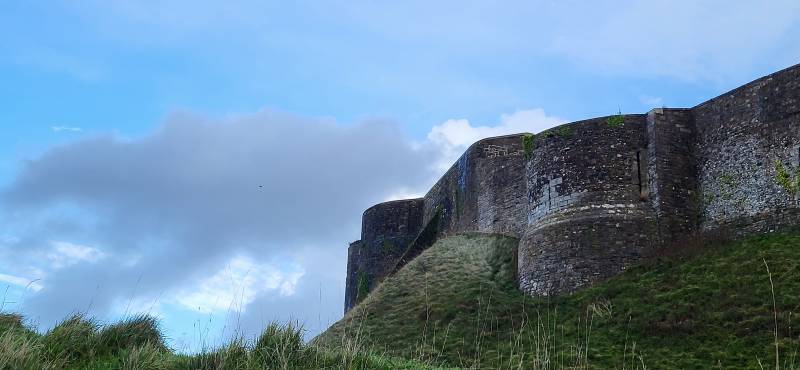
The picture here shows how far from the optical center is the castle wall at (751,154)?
2148 centimetres

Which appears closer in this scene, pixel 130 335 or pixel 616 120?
pixel 130 335

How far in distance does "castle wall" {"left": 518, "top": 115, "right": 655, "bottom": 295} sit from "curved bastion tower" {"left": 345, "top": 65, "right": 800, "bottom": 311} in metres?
0.03

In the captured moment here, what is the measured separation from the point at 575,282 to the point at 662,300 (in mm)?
3486

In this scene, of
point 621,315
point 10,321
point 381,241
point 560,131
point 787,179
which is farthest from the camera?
point 381,241

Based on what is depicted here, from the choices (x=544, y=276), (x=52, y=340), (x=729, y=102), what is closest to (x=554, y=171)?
(x=544, y=276)

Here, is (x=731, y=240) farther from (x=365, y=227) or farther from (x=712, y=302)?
(x=365, y=227)

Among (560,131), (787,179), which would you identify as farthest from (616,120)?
(787,179)

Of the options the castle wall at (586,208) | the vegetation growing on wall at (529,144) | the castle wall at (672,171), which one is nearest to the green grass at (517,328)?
the castle wall at (586,208)

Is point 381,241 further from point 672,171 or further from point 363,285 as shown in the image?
point 672,171

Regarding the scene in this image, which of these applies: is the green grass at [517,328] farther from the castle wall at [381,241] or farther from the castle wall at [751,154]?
the castle wall at [381,241]

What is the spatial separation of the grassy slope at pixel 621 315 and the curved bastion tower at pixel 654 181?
0.88m

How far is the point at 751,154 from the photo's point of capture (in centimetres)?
2244

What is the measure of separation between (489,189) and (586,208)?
7284 mm

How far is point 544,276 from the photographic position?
80.3 ft
